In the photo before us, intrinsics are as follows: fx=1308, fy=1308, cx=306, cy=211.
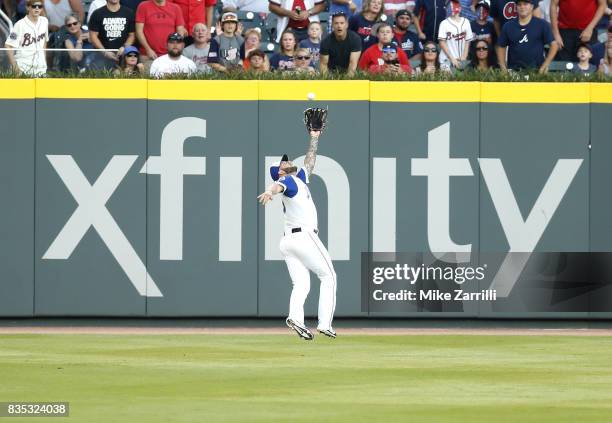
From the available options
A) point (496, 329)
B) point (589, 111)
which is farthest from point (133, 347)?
point (589, 111)

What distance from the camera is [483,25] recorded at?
63.5 ft

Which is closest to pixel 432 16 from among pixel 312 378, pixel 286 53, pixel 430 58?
pixel 430 58

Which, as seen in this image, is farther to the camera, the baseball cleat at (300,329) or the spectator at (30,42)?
the spectator at (30,42)

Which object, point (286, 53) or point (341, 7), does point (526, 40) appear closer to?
point (341, 7)

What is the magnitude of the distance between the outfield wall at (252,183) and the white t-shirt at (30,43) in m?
0.36

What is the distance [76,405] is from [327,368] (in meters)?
3.08

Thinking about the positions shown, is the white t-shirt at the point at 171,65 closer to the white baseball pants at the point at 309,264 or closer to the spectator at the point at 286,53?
the spectator at the point at 286,53

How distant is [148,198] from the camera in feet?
57.5

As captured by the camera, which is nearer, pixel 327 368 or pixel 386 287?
pixel 327 368

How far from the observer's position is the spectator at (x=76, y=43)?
17.6 meters

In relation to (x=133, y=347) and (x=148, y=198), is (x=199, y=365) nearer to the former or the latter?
(x=133, y=347)

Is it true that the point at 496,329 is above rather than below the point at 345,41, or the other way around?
below

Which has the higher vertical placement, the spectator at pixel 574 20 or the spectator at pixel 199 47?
the spectator at pixel 574 20

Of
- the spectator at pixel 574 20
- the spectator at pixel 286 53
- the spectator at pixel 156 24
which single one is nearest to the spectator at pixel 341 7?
the spectator at pixel 286 53
